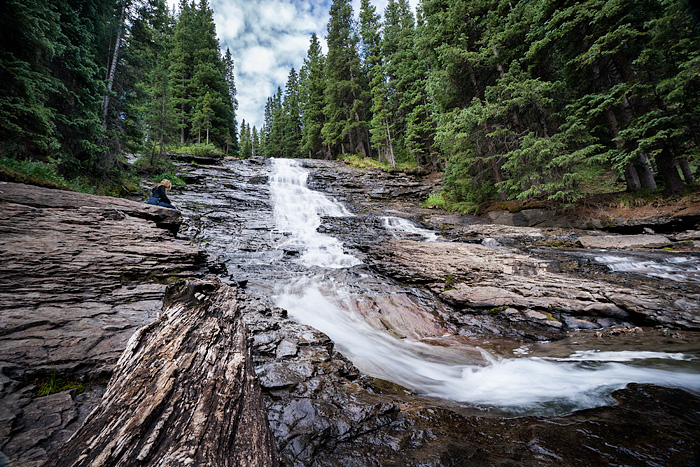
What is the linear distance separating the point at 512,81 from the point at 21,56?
1601cm

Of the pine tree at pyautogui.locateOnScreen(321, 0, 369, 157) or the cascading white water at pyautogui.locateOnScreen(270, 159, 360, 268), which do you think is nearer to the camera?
the cascading white water at pyautogui.locateOnScreen(270, 159, 360, 268)

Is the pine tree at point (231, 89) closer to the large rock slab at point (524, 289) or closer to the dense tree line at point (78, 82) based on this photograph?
the dense tree line at point (78, 82)

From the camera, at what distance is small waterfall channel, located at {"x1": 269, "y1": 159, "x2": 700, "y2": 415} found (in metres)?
2.72

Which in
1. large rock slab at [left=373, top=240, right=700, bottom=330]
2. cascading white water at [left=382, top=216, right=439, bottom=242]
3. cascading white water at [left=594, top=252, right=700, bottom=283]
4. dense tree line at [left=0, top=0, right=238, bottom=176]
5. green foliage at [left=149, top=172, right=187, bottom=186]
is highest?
dense tree line at [left=0, top=0, right=238, bottom=176]

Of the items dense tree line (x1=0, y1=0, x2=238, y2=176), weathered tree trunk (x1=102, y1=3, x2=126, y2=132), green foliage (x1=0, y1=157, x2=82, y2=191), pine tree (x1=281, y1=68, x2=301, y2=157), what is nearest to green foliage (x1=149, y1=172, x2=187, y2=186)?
dense tree line (x1=0, y1=0, x2=238, y2=176)

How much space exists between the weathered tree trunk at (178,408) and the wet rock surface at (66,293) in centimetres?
52

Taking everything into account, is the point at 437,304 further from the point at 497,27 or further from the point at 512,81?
the point at 497,27

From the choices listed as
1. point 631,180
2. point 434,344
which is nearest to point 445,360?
point 434,344

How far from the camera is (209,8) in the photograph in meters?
34.6

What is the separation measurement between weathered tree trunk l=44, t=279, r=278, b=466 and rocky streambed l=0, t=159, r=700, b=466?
487 mm

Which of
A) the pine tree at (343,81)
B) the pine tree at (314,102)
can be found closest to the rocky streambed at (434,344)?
the pine tree at (343,81)

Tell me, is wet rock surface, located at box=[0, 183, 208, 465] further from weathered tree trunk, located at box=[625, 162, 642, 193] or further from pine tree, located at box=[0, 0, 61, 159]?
weathered tree trunk, located at box=[625, 162, 642, 193]

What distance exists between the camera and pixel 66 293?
3061 mm

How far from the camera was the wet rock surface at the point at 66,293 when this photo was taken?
1672mm
